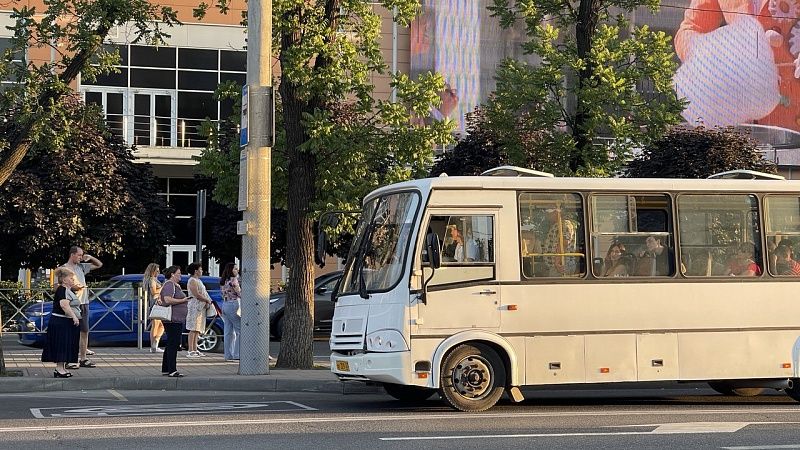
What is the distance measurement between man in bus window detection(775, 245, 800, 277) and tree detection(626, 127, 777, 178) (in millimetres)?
21276

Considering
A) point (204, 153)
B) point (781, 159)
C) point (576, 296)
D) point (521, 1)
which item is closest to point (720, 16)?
point (781, 159)

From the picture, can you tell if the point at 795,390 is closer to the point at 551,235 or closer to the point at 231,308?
the point at 551,235

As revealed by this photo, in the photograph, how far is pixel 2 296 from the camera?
2552cm

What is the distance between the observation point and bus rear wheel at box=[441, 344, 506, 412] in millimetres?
14203

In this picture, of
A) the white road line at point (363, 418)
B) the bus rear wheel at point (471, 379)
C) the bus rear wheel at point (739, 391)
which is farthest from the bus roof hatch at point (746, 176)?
the bus rear wheel at point (471, 379)

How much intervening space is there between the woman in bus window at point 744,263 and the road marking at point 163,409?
5.30 meters

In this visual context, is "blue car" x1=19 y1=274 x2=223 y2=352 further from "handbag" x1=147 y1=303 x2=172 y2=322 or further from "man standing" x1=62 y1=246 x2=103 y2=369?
"man standing" x1=62 y1=246 x2=103 y2=369

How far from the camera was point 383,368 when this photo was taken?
1424 centimetres

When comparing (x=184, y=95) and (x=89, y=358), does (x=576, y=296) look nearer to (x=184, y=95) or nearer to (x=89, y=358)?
(x=89, y=358)

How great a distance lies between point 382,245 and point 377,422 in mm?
2753

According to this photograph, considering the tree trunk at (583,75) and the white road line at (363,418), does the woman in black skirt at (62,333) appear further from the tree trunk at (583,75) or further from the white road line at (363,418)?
the tree trunk at (583,75)

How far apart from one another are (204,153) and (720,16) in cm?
3658

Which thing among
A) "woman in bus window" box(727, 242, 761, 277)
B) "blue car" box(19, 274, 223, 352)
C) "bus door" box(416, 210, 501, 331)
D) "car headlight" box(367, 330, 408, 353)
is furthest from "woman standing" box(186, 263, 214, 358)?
"woman in bus window" box(727, 242, 761, 277)

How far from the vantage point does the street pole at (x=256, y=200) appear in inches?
736
